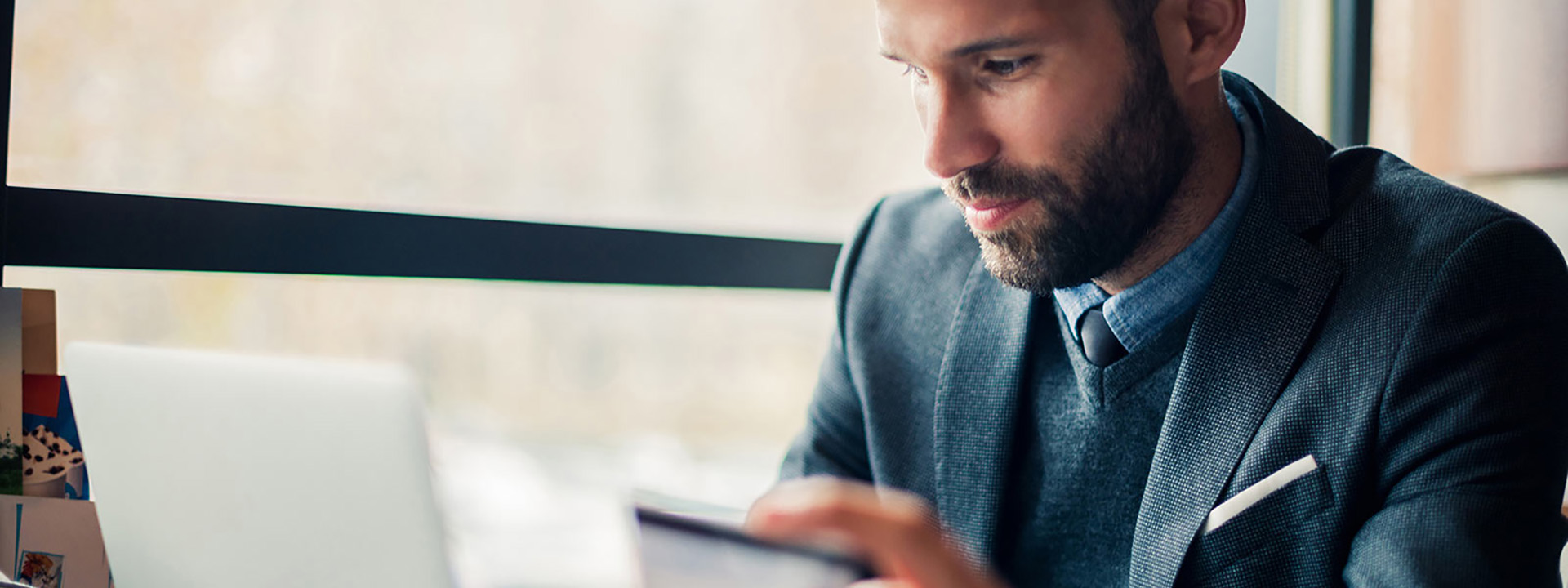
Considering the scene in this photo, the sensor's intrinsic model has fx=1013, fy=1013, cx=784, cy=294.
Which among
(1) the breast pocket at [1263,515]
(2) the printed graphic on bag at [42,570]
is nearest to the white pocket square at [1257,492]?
(1) the breast pocket at [1263,515]

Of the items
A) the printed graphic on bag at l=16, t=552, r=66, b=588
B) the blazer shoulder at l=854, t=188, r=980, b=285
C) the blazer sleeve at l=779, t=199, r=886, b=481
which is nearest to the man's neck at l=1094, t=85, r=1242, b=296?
the blazer shoulder at l=854, t=188, r=980, b=285

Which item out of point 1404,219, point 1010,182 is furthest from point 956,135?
point 1404,219

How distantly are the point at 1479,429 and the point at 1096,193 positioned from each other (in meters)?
0.41

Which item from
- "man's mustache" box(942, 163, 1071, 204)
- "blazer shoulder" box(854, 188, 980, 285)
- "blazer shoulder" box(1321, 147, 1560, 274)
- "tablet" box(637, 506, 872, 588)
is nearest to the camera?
"tablet" box(637, 506, 872, 588)

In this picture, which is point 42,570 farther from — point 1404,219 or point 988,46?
point 1404,219

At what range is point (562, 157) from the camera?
154 cm

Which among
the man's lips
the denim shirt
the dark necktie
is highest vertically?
the man's lips

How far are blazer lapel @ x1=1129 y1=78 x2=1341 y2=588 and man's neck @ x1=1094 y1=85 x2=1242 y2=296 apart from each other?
2.9 inches

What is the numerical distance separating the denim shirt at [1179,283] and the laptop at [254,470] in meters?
0.77

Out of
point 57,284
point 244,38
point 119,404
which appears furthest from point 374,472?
point 244,38

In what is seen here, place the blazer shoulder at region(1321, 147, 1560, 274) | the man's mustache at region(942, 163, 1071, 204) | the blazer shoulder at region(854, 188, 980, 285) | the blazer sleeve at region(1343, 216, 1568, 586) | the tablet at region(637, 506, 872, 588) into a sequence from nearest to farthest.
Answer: the tablet at region(637, 506, 872, 588) → the blazer sleeve at region(1343, 216, 1568, 586) → the blazer shoulder at region(1321, 147, 1560, 274) → the man's mustache at region(942, 163, 1071, 204) → the blazer shoulder at region(854, 188, 980, 285)

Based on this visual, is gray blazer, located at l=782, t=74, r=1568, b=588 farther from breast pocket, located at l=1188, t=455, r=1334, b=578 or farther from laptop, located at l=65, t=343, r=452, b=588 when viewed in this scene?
laptop, located at l=65, t=343, r=452, b=588

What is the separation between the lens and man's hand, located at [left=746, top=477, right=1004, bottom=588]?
619 mm

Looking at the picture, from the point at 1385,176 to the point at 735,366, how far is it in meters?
1.07
